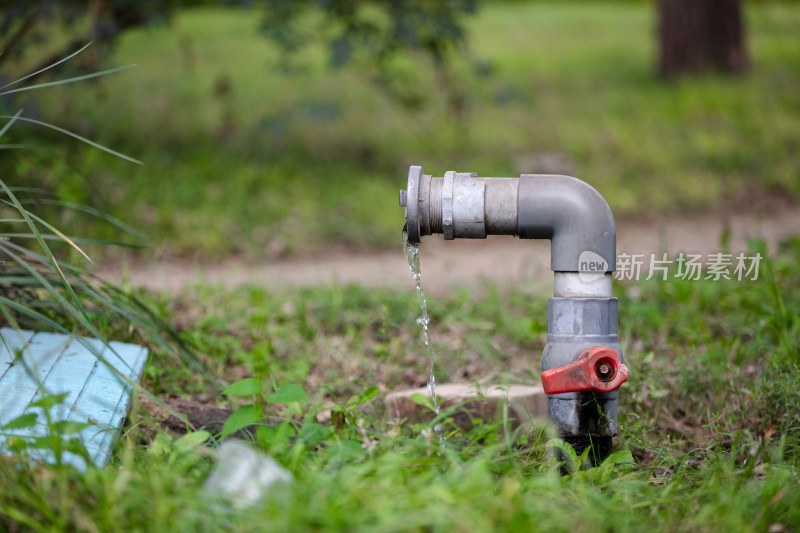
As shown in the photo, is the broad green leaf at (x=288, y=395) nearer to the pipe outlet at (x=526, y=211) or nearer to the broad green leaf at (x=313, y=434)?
the broad green leaf at (x=313, y=434)

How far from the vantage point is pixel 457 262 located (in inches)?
179

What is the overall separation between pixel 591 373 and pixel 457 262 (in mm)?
2710

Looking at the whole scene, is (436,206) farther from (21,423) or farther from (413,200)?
(21,423)

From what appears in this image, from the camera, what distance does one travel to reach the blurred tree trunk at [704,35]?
7.88 meters

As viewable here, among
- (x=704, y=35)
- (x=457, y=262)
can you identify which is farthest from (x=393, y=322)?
(x=704, y=35)

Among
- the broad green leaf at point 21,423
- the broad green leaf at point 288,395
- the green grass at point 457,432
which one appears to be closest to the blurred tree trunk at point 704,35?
the green grass at point 457,432

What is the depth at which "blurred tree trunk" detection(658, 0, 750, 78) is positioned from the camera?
7875mm

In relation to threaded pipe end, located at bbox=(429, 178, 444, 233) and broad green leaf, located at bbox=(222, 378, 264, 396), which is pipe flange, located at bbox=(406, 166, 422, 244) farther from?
broad green leaf, located at bbox=(222, 378, 264, 396)

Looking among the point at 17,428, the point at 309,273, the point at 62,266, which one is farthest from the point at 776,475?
the point at 309,273

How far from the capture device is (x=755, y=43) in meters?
9.78

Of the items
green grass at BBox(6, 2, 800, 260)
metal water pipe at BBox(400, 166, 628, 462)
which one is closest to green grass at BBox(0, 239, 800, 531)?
metal water pipe at BBox(400, 166, 628, 462)

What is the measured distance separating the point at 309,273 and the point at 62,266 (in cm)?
217

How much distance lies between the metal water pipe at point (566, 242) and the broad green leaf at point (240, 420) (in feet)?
2.02

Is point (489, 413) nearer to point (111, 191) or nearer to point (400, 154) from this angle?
point (111, 191)
